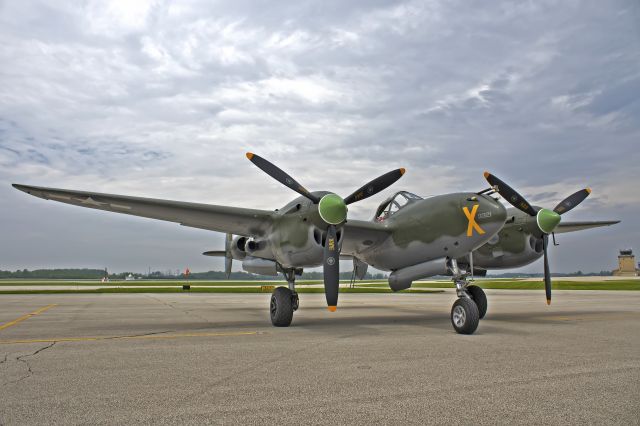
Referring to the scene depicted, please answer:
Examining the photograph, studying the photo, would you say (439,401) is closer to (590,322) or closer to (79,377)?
(79,377)

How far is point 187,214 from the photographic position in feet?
42.3

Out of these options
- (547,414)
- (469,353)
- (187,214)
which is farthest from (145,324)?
(547,414)

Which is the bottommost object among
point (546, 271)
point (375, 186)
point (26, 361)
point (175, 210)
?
point (26, 361)

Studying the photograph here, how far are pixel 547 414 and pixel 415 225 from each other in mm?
8873

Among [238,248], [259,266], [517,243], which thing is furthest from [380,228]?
[238,248]

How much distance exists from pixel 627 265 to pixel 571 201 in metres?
114

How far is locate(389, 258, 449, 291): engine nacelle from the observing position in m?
12.3

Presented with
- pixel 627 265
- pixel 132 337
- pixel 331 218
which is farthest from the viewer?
pixel 627 265

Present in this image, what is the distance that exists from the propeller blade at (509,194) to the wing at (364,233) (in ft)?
10.8

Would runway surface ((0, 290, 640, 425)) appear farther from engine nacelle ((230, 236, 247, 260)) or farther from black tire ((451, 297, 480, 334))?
engine nacelle ((230, 236, 247, 260))


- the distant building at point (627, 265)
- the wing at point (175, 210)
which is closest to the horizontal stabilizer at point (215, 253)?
the wing at point (175, 210)

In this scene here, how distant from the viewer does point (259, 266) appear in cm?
1546

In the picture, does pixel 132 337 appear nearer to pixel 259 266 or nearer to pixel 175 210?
pixel 175 210

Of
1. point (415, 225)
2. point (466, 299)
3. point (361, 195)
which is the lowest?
point (466, 299)
